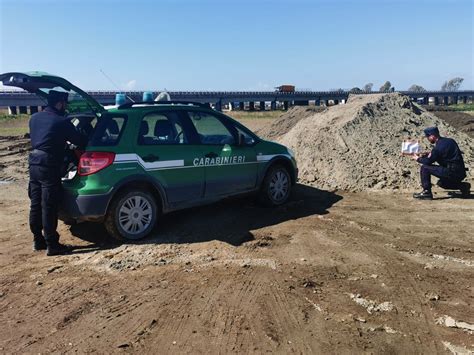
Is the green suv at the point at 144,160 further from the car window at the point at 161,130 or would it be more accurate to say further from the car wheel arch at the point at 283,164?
the car wheel arch at the point at 283,164

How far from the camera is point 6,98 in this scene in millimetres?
63844

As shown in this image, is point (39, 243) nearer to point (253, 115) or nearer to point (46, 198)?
point (46, 198)

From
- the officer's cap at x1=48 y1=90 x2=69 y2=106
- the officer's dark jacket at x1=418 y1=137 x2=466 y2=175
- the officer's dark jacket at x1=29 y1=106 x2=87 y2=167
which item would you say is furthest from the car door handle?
the officer's dark jacket at x1=418 y1=137 x2=466 y2=175

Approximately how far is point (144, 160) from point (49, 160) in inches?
47.5

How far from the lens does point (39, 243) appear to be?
6250mm

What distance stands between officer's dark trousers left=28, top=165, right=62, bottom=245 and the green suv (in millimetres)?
137

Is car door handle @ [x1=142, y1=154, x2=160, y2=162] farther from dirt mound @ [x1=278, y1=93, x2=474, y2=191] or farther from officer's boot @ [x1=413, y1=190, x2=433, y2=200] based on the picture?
officer's boot @ [x1=413, y1=190, x2=433, y2=200]

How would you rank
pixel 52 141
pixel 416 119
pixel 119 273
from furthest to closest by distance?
1. pixel 416 119
2. pixel 52 141
3. pixel 119 273

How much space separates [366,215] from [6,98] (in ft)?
220

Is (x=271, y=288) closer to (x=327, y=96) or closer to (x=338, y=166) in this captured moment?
(x=338, y=166)

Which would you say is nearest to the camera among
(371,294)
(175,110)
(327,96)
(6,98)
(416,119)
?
(371,294)

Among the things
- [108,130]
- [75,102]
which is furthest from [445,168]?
[75,102]

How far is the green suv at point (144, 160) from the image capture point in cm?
588

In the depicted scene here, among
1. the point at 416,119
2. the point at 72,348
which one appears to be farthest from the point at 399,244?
the point at 416,119
